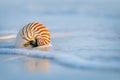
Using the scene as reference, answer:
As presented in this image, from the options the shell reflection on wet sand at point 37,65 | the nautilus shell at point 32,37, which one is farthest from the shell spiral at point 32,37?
the shell reflection on wet sand at point 37,65

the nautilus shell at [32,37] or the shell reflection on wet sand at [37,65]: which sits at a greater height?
the nautilus shell at [32,37]

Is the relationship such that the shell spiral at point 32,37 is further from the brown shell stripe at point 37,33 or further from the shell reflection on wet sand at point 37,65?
the shell reflection on wet sand at point 37,65

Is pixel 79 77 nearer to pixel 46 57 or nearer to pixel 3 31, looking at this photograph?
pixel 46 57

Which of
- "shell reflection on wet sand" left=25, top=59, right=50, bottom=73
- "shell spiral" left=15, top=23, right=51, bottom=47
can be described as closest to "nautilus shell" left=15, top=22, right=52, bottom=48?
"shell spiral" left=15, top=23, right=51, bottom=47

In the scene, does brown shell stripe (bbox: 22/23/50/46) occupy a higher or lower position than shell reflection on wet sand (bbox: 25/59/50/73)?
higher

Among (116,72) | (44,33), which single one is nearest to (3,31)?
(44,33)

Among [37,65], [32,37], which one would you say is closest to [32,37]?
[32,37]

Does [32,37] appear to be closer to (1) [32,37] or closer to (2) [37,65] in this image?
(1) [32,37]

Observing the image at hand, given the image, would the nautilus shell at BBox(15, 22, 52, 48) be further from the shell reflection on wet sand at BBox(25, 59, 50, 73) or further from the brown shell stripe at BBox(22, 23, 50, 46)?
the shell reflection on wet sand at BBox(25, 59, 50, 73)
